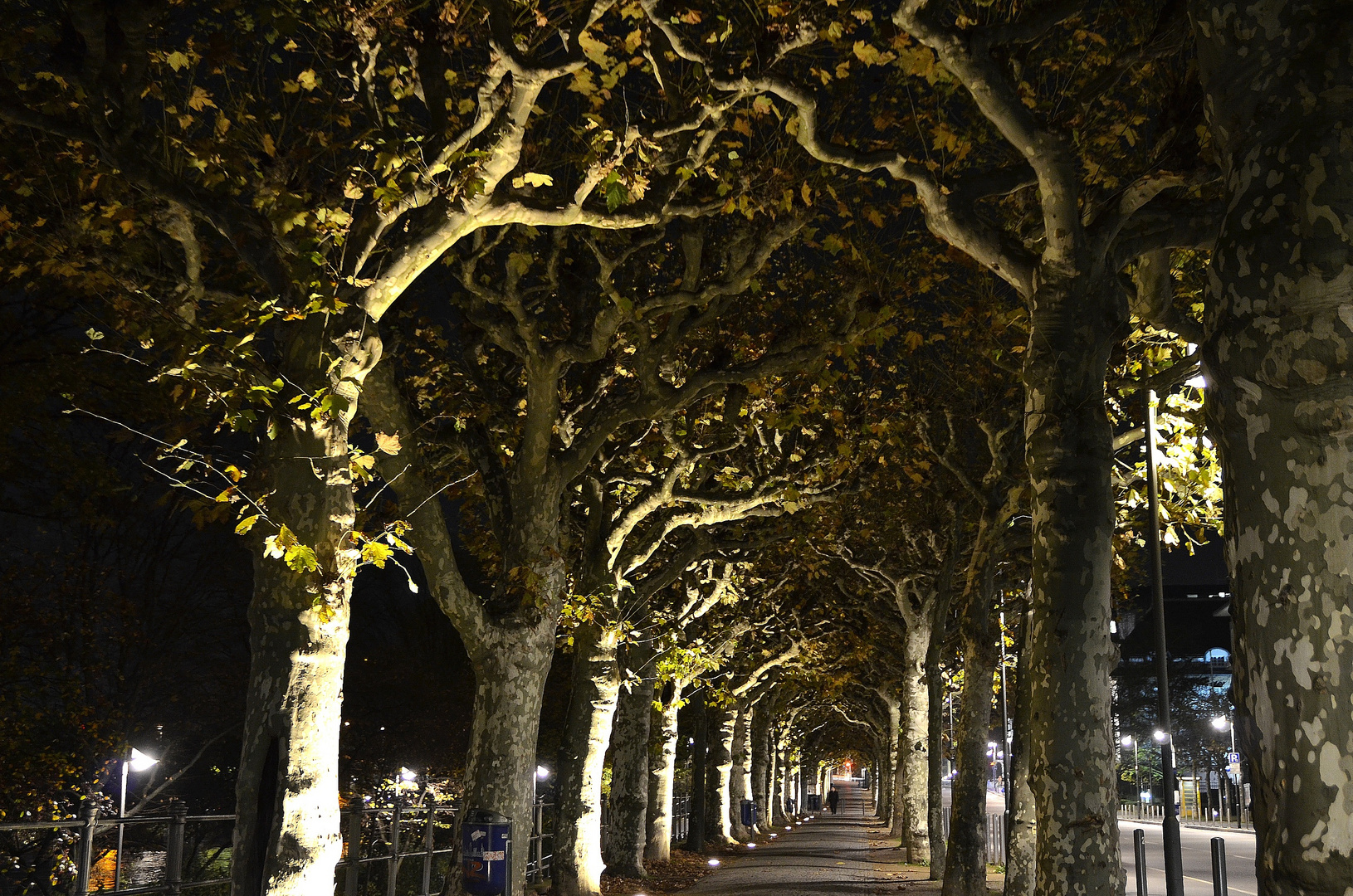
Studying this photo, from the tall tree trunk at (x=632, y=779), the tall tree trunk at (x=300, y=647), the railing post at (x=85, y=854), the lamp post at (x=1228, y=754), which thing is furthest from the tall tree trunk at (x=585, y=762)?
the lamp post at (x=1228, y=754)

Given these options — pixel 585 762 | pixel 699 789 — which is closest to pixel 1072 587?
pixel 585 762

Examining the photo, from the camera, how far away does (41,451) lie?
17016 millimetres

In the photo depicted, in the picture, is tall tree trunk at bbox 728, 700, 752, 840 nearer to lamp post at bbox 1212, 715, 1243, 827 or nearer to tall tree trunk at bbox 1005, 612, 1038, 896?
tall tree trunk at bbox 1005, 612, 1038, 896

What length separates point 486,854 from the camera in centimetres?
1091

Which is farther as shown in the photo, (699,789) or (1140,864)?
(699,789)

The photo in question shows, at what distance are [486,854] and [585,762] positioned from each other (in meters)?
5.82

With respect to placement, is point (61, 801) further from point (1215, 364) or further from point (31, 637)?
point (1215, 364)

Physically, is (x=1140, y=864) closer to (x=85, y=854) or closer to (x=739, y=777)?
(x=85, y=854)

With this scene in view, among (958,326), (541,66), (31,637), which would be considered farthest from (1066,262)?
(31,637)

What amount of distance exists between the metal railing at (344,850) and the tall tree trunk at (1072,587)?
6084mm

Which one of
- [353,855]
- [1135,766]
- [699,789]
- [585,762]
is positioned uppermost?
[585,762]

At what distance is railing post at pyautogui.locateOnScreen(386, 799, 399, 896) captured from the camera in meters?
13.8

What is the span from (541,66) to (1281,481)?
6.20 m

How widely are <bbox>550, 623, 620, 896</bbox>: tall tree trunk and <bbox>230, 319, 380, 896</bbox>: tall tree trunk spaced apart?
27.3 ft
